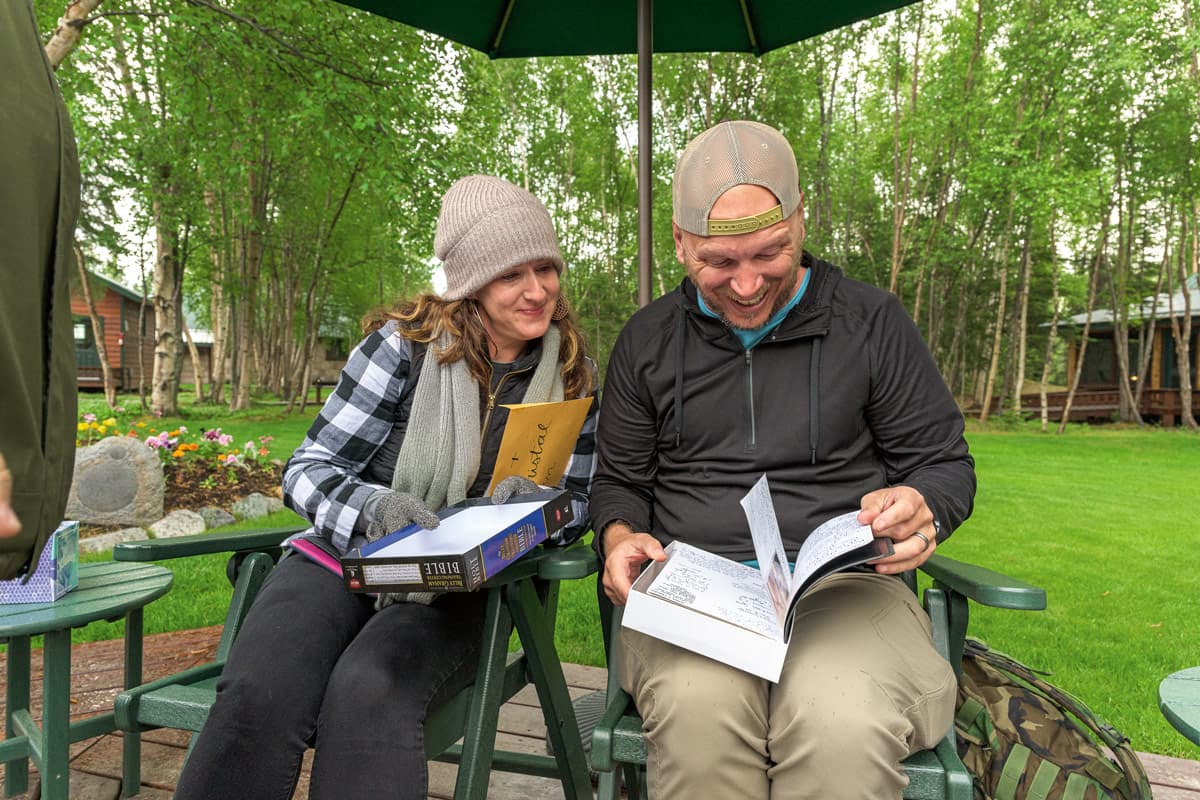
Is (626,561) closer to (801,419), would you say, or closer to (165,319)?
(801,419)

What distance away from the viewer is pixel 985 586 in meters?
1.64

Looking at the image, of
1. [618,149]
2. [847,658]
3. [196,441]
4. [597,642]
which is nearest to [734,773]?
[847,658]

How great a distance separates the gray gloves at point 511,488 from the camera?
206cm

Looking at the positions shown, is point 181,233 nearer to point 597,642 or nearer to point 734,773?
point 597,642

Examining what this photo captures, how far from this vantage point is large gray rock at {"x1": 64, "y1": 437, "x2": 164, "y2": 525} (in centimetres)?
598

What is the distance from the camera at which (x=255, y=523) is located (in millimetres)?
6473

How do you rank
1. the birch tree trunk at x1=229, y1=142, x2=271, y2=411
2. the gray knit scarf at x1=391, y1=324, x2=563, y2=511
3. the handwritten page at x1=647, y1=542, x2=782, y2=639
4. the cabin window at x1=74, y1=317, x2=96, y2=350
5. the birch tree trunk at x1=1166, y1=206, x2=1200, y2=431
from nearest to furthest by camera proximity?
the handwritten page at x1=647, y1=542, x2=782, y2=639
the gray knit scarf at x1=391, y1=324, x2=563, y2=511
the birch tree trunk at x1=229, y1=142, x2=271, y2=411
the birch tree trunk at x1=1166, y1=206, x2=1200, y2=431
the cabin window at x1=74, y1=317, x2=96, y2=350

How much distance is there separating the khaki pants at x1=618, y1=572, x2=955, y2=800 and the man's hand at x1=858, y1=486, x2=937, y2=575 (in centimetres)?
15

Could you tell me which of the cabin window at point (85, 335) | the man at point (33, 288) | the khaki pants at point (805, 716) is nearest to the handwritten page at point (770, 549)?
the khaki pants at point (805, 716)

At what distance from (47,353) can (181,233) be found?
55.6 ft

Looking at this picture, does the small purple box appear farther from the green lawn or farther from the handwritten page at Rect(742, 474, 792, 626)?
the green lawn

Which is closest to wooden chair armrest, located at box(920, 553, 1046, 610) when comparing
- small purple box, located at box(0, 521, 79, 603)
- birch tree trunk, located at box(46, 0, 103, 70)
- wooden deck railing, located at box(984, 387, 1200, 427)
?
small purple box, located at box(0, 521, 79, 603)

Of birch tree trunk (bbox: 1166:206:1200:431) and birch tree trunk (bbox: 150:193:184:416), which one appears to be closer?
birch tree trunk (bbox: 150:193:184:416)

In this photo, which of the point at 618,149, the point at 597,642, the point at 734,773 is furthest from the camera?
the point at 618,149
